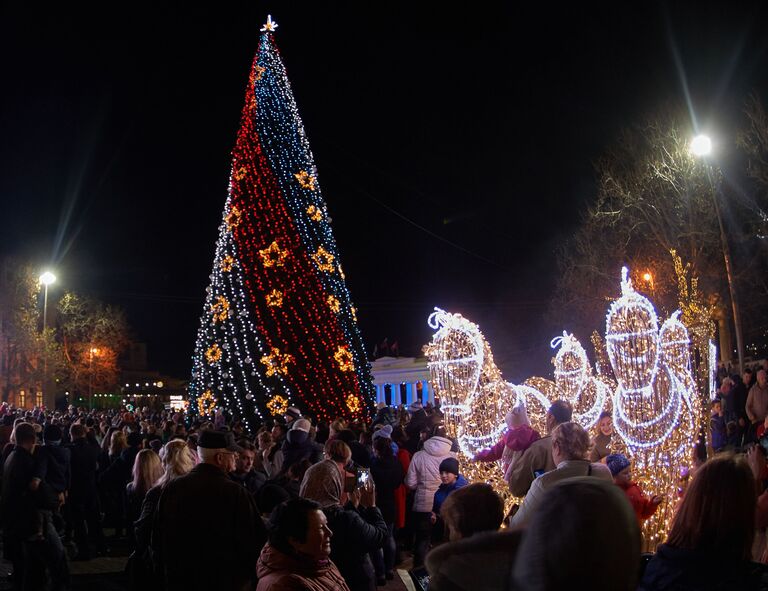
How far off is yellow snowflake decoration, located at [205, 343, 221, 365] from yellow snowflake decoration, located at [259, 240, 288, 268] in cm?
273

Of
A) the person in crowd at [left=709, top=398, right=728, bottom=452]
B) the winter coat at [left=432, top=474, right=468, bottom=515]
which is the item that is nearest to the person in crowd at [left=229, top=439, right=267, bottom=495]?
the winter coat at [left=432, top=474, right=468, bottom=515]

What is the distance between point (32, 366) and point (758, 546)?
48.0 metres

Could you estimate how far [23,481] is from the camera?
8.12 metres

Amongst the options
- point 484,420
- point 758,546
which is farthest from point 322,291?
point 758,546

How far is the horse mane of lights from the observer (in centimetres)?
877

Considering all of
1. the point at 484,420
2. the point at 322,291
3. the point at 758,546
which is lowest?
the point at 758,546

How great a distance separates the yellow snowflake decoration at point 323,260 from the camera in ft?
72.4

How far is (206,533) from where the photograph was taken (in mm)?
4852

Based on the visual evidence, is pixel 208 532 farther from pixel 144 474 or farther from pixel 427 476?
pixel 427 476

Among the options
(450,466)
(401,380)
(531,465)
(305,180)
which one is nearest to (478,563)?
(531,465)

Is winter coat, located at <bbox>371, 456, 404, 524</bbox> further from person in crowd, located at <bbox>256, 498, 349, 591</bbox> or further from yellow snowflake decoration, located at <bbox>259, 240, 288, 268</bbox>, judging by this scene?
yellow snowflake decoration, located at <bbox>259, 240, 288, 268</bbox>

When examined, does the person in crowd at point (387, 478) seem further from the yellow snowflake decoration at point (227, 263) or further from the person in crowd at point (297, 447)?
the yellow snowflake decoration at point (227, 263)

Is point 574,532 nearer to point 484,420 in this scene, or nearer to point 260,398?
point 484,420

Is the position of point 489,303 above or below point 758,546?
above
